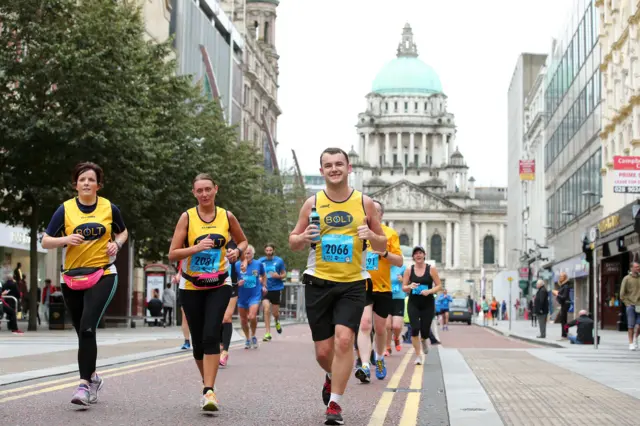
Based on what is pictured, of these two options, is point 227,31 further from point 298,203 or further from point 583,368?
point 583,368

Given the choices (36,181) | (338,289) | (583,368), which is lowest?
(583,368)

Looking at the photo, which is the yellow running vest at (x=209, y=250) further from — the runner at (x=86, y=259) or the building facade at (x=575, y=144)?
the building facade at (x=575, y=144)

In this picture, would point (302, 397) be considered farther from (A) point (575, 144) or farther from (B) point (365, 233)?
(A) point (575, 144)

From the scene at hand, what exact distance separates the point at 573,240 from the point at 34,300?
1148 inches

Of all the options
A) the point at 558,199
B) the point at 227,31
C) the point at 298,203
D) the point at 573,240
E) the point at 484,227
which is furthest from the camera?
the point at 484,227

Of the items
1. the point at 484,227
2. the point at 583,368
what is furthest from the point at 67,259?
the point at 484,227

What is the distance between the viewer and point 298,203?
72.8m

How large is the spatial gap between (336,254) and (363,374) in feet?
11.6

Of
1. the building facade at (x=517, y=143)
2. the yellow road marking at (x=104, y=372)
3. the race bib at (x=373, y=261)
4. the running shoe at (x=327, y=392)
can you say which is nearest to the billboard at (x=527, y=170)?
the building facade at (x=517, y=143)

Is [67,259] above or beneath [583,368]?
above

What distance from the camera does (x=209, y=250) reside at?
31.3 feet

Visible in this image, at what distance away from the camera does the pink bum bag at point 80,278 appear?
9.32 m

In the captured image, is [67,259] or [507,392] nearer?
[67,259]

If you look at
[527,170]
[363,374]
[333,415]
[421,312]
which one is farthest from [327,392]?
[527,170]
